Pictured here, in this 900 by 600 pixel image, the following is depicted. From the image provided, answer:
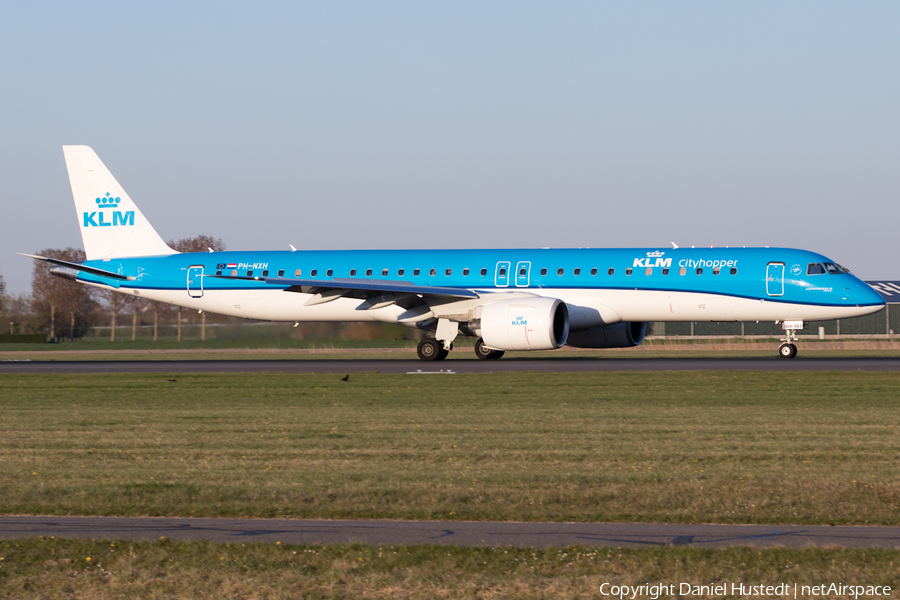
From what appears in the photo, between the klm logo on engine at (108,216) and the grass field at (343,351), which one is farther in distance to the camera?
the klm logo on engine at (108,216)

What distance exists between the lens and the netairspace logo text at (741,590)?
670cm

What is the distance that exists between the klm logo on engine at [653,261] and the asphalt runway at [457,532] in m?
25.3

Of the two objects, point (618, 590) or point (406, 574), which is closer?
point (618, 590)

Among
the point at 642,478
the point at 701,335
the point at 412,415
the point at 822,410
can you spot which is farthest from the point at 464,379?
the point at 701,335

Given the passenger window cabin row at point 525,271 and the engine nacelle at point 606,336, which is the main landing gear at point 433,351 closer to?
the passenger window cabin row at point 525,271

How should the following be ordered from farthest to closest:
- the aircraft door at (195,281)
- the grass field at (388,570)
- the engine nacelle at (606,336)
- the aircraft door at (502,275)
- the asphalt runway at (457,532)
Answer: the aircraft door at (195,281) < the engine nacelle at (606,336) < the aircraft door at (502,275) < the asphalt runway at (457,532) < the grass field at (388,570)

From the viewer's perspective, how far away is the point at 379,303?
117ft

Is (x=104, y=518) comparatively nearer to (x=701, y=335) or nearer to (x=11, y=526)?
(x=11, y=526)

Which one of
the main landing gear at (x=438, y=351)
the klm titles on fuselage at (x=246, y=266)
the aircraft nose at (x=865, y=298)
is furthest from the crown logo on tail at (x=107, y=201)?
the aircraft nose at (x=865, y=298)

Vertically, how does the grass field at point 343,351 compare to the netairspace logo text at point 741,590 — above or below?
above

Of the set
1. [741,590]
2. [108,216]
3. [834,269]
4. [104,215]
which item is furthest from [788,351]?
[741,590]

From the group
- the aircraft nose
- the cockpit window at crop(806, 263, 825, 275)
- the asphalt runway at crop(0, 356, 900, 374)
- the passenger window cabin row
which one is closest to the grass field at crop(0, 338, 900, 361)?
the passenger window cabin row

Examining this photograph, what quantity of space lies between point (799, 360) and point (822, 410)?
14.8 m

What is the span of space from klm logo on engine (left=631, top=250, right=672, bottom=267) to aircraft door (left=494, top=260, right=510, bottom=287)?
4396 mm
